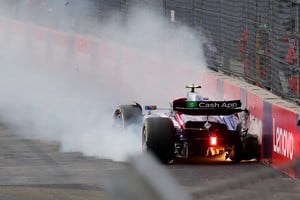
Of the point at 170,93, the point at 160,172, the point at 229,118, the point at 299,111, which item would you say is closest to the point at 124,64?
the point at 170,93

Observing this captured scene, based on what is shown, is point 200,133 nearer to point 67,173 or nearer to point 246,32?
point 67,173

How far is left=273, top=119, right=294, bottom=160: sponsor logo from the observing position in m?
11.2

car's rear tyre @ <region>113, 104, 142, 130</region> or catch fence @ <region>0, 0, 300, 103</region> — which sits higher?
catch fence @ <region>0, 0, 300, 103</region>

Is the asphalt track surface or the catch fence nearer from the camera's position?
the asphalt track surface

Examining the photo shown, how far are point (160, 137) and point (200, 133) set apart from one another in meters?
0.53

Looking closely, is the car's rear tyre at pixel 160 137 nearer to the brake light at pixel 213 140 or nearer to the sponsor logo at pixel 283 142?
the brake light at pixel 213 140

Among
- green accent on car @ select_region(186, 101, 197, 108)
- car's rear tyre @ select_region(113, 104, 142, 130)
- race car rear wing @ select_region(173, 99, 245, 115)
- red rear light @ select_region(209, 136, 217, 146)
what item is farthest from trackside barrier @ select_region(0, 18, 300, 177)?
car's rear tyre @ select_region(113, 104, 142, 130)

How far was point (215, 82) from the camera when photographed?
15859 mm

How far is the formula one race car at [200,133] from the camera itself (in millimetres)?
12289

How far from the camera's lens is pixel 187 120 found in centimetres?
1283

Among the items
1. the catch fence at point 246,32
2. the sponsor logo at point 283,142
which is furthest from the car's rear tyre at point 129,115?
the sponsor logo at point 283,142

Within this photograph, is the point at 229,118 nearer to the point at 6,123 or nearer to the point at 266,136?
the point at 266,136

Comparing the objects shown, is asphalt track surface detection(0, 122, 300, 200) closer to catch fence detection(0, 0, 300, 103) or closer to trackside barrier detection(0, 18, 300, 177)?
trackside barrier detection(0, 18, 300, 177)

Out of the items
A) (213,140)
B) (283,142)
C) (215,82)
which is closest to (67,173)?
(213,140)
